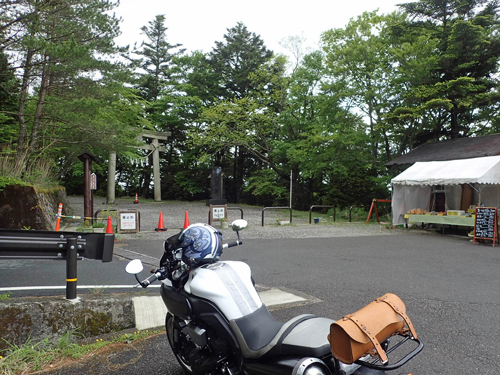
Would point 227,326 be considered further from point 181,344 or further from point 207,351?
point 181,344

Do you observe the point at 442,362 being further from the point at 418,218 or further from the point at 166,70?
the point at 166,70

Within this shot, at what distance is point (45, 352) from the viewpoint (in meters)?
3.17

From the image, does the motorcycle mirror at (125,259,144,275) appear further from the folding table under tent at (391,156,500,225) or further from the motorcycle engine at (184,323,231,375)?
the folding table under tent at (391,156,500,225)

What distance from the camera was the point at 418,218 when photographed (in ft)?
47.7

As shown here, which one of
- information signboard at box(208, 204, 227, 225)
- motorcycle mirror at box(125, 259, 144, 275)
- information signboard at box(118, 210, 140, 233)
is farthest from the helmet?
information signboard at box(208, 204, 227, 225)

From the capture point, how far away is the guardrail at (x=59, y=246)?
3434mm

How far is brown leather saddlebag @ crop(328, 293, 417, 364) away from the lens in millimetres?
1688

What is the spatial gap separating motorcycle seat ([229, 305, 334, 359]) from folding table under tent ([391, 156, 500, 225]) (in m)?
12.1

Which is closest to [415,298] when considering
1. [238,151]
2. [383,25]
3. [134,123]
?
[383,25]

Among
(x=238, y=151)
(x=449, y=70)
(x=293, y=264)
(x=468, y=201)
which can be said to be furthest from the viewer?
(x=238, y=151)

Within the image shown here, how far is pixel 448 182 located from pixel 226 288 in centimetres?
1278

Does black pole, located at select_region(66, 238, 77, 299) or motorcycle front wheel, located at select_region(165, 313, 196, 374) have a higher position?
black pole, located at select_region(66, 238, 77, 299)

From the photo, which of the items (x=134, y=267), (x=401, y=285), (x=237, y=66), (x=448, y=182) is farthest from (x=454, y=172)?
(x=237, y=66)

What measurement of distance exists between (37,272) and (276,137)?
883 inches
